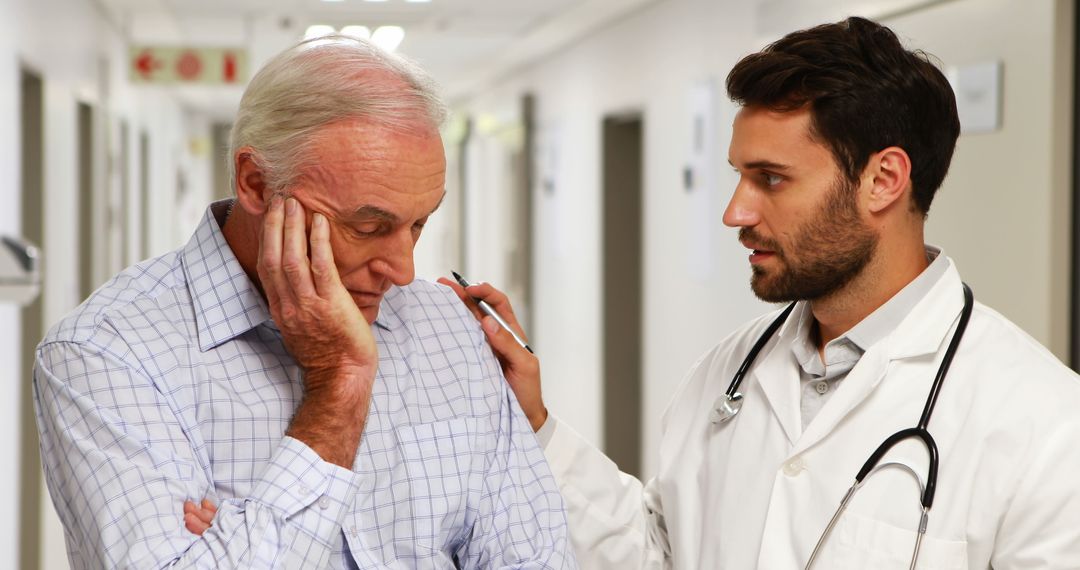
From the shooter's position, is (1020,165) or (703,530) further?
(1020,165)

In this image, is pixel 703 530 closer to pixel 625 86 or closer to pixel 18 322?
pixel 18 322

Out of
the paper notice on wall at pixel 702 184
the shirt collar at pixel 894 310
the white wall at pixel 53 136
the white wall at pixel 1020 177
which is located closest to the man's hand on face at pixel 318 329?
the shirt collar at pixel 894 310

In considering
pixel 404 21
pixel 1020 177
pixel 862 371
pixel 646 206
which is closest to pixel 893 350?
pixel 862 371

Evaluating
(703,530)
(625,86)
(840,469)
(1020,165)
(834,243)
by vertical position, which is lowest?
(703,530)

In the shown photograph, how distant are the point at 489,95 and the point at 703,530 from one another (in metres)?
8.79

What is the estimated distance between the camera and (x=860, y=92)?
1.66 meters

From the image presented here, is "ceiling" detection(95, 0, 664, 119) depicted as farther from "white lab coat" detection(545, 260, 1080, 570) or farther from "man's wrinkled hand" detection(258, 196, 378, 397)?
"man's wrinkled hand" detection(258, 196, 378, 397)

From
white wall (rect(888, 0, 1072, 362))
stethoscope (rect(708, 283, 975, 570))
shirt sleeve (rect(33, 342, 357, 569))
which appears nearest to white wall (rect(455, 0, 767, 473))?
white wall (rect(888, 0, 1072, 362))

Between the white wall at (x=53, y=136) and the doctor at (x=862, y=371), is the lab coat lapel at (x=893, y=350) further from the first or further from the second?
the white wall at (x=53, y=136)

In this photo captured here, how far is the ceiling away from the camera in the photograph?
618 cm

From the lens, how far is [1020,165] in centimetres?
302

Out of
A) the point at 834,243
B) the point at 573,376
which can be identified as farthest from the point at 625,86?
the point at 834,243

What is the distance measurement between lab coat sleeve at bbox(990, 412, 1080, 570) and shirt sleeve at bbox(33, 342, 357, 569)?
33.7 inches

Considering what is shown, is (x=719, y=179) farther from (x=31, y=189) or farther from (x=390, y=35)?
(x=390, y=35)
